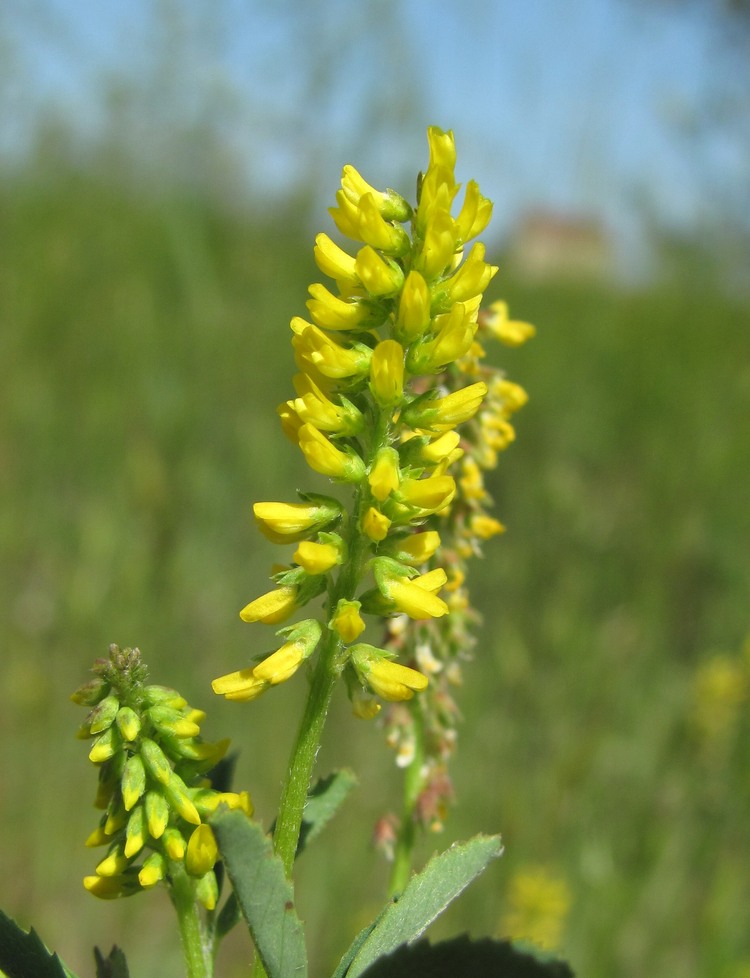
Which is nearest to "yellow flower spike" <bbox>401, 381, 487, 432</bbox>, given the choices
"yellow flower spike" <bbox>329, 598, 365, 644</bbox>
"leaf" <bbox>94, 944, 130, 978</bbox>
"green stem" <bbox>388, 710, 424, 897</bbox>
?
"yellow flower spike" <bbox>329, 598, 365, 644</bbox>

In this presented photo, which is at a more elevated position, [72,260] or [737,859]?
[72,260]

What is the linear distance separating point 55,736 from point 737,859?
299cm

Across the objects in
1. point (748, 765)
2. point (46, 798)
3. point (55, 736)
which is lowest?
point (748, 765)

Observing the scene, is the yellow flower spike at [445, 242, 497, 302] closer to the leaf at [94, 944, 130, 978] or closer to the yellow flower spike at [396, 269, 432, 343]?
the yellow flower spike at [396, 269, 432, 343]

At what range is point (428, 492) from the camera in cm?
103

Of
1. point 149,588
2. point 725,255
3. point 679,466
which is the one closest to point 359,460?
point 149,588

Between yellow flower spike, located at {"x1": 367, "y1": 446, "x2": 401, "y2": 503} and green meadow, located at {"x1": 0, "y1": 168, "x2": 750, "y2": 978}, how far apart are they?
3.00m

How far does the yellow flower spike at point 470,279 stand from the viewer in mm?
1040

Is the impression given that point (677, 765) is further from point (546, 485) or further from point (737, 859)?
point (546, 485)

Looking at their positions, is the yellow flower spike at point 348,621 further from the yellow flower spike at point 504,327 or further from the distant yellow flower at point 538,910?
the distant yellow flower at point 538,910

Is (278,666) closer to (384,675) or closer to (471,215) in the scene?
(384,675)

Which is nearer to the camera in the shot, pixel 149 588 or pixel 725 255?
pixel 149 588

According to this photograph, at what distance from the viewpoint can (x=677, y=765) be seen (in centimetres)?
467

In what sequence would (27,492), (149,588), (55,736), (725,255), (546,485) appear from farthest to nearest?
(725,255)
(546,485)
(27,492)
(149,588)
(55,736)
